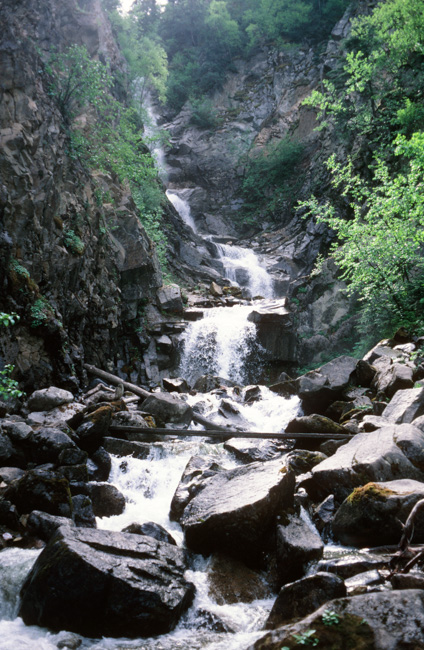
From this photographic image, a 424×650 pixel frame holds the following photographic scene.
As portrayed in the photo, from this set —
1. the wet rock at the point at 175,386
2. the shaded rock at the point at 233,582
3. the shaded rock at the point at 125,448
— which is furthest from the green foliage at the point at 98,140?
the shaded rock at the point at 233,582

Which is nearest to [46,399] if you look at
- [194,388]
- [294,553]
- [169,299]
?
[294,553]

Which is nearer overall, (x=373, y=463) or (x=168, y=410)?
(x=373, y=463)

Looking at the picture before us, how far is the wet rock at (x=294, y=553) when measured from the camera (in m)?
4.04

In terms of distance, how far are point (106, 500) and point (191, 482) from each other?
4.38 feet

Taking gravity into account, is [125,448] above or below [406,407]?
below

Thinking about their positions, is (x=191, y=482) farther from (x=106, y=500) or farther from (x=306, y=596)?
(x=306, y=596)

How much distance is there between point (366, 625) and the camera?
2539 mm

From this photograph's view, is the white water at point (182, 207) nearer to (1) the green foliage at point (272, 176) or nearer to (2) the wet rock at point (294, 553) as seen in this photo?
(1) the green foliage at point (272, 176)

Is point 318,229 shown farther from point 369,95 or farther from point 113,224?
point 113,224

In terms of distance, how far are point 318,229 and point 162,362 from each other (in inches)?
489

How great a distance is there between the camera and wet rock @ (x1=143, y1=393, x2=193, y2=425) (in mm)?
9984

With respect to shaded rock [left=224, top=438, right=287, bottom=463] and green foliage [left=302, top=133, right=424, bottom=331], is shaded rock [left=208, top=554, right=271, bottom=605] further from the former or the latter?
green foliage [left=302, top=133, right=424, bottom=331]

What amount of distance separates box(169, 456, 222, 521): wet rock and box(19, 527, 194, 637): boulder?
78.0 inches

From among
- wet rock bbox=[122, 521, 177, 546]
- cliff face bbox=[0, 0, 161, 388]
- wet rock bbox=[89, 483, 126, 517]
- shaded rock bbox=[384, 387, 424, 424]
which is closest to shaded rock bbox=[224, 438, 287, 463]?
shaded rock bbox=[384, 387, 424, 424]
